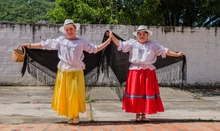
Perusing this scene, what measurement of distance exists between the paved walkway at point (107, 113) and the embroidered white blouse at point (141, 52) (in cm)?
97

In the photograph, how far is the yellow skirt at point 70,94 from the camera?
5.30 m

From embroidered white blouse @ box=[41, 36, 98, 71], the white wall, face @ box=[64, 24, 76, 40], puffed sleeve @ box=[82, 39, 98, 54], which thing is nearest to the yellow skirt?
embroidered white blouse @ box=[41, 36, 98, 71]

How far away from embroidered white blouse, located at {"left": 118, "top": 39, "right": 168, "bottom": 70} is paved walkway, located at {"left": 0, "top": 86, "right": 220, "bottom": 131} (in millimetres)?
974

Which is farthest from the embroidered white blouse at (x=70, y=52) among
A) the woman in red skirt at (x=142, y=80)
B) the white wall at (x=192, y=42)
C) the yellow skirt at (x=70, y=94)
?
the white wall at (x=192, y=42)

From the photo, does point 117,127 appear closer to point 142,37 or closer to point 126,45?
point 126,45

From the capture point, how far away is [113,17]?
13.0 metres

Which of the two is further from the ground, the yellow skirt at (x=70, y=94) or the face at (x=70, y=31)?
the face at (x=70, y=31)

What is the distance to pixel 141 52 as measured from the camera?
5.64 meters

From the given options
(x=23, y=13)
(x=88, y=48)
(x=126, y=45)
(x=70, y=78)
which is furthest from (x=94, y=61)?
(x=23, y=13)

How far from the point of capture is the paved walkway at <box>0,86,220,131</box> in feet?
16.6

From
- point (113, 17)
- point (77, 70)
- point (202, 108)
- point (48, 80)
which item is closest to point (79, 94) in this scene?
point (77, 70)

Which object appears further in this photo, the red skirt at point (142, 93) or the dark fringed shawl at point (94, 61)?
the dark fringed shawl at point (94, 61)

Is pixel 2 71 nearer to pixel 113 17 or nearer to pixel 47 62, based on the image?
pixel 113 17

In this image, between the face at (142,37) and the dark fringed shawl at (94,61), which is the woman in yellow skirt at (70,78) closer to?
the dark fringed shawl at (94,61)
